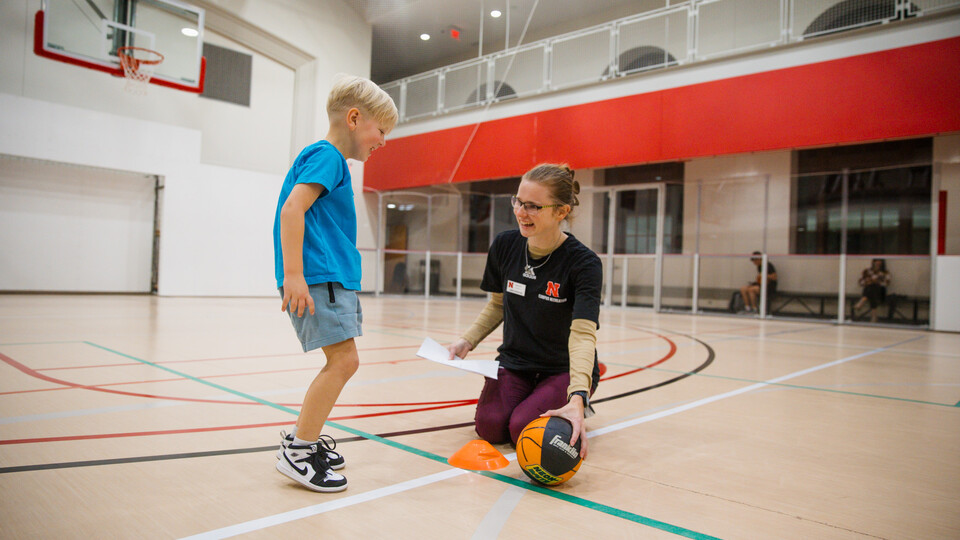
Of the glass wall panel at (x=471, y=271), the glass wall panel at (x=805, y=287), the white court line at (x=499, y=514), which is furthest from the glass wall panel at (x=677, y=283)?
the white court line at (x=499, y=514)

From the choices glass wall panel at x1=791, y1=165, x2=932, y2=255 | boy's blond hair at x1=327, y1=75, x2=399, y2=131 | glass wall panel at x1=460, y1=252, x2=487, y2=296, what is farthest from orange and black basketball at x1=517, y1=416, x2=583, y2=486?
glass wall panel at x1=460, y1=252, x2=487, y2=296

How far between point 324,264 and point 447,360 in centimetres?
69

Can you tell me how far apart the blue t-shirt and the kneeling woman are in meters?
0.65

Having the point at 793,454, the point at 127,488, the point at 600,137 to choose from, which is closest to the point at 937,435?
the point at 793,454

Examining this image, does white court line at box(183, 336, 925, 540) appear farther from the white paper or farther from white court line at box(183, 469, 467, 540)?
the white paper

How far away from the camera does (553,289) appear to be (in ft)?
7.39

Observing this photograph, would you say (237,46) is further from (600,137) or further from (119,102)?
(600,137)

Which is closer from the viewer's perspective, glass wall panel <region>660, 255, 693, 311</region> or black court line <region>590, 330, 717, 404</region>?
black court line <region>590, 330, 717, 404</region>

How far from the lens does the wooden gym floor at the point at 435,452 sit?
143cm

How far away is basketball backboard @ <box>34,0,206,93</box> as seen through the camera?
8.64 meters

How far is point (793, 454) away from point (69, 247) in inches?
488

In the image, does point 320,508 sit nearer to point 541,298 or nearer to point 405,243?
point 541,298

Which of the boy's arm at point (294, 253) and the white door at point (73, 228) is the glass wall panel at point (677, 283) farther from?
the boy's arm at point (294, 253)

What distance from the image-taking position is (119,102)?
1098 centimetres
